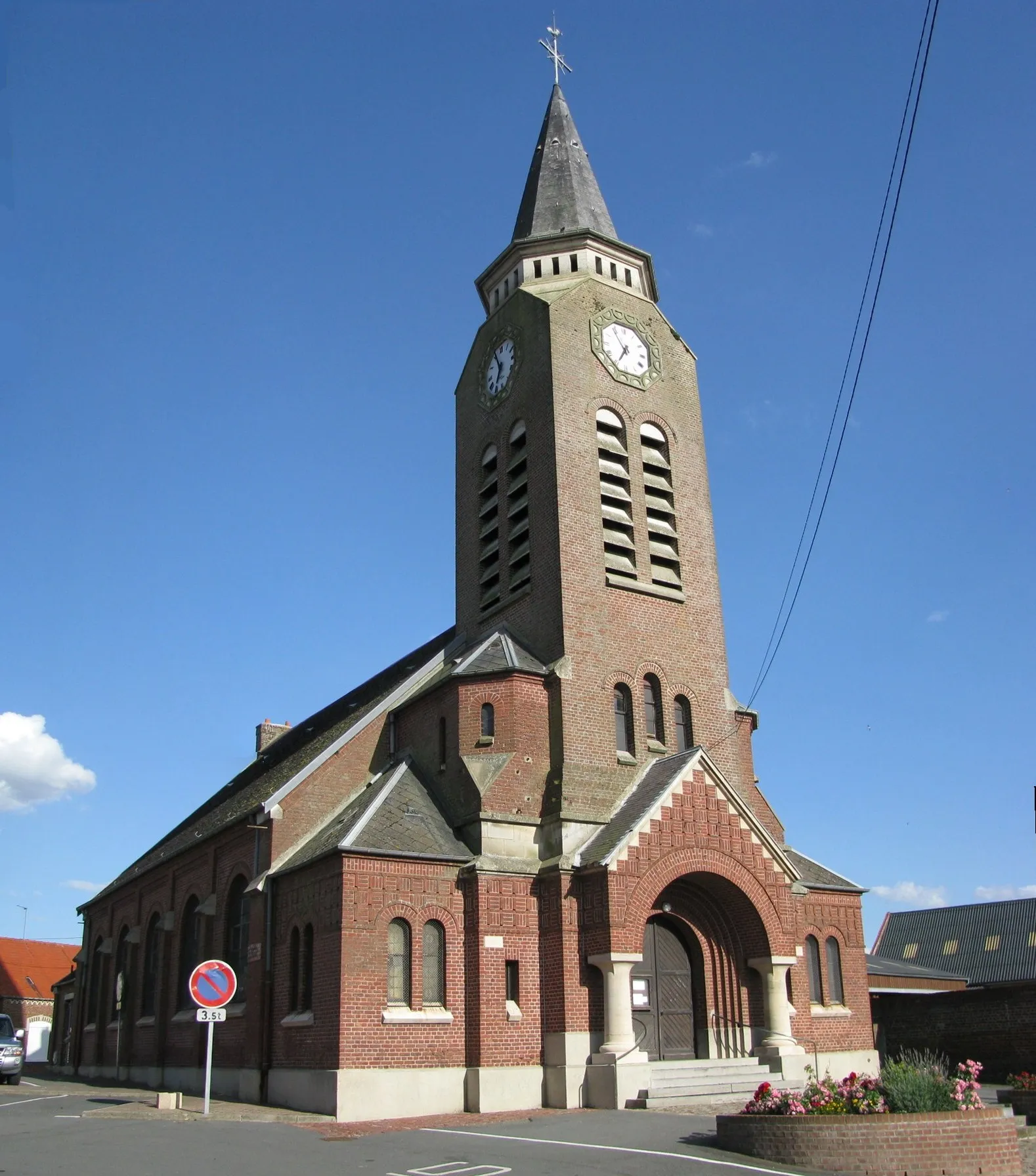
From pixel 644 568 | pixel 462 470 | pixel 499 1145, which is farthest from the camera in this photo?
pixel 462 470

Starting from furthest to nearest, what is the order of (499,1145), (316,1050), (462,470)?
(462,470) < (316,1050) < (499,1145)

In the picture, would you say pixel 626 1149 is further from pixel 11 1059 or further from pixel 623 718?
pixel 11 1059

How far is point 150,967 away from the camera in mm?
34438

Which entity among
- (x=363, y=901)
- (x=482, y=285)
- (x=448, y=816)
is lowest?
(x=363, y=901)

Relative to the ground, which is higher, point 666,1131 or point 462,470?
point 462,470

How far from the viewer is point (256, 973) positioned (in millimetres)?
24719

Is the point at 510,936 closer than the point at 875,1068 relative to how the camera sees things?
Yes

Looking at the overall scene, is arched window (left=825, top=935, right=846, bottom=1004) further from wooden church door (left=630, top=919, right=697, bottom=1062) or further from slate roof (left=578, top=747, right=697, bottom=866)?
slate roof (left=578, top=747, right=697, bottom=866)

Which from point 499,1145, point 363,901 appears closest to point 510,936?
point 363,901

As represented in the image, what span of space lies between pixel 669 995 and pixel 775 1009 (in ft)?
7.39

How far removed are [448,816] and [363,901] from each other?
11.1 ft

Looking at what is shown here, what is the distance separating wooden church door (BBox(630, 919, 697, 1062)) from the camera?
23453 millimetres

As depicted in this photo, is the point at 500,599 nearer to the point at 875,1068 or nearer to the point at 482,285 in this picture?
the point at 482,285

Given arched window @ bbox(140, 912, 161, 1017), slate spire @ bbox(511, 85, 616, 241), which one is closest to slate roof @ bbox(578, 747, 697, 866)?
slate spire @ bbox(511, 85, 616, 241)
